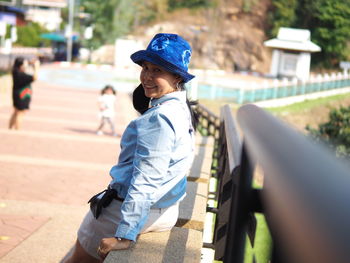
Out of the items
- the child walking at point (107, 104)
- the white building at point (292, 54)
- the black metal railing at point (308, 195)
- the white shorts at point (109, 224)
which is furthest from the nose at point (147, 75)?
the white building at point (292, 54)

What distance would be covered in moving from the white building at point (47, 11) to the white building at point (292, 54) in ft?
152

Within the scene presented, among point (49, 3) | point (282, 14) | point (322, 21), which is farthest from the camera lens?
point (49, 3)

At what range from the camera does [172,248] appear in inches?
98.4

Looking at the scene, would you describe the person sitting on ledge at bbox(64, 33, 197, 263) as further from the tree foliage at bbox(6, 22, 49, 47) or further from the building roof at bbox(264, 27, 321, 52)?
the tree foliage at bbox(6, 22, 49, 47)

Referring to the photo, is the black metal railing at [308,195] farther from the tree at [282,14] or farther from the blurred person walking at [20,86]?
the tree at [282,14]

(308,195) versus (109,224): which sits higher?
(308,195)

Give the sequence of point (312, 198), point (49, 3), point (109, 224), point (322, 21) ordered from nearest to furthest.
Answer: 1. point (312, 198)
2. point (109, 224)
3. point (322, 21)
4. point (49, 3)

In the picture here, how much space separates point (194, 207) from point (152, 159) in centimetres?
113

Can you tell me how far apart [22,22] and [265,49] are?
94.7 feet

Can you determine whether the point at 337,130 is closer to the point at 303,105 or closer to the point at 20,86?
the point at 20,86

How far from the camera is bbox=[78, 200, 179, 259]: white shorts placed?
253cm

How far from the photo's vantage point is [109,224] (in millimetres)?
2543

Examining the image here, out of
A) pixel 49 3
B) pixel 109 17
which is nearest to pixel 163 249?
pixel 109 17

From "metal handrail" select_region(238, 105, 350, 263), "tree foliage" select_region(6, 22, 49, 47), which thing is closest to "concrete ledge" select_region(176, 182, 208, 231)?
"metal handrail" select_region(238, 105, 350, 263)
